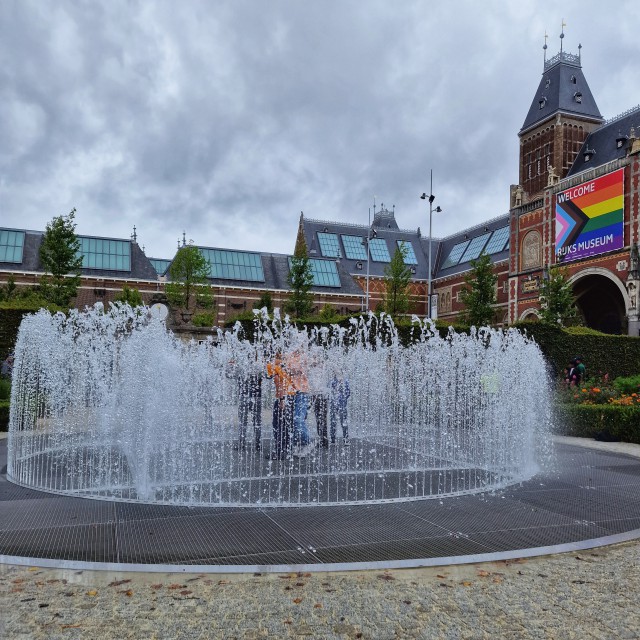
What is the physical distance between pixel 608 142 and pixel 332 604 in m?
41.9

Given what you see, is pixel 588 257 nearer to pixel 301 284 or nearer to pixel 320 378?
pixel 301 284

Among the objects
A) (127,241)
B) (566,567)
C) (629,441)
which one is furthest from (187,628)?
(127,241)

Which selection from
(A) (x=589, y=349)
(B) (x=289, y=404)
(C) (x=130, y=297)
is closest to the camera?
(B) (x=289, y=404)

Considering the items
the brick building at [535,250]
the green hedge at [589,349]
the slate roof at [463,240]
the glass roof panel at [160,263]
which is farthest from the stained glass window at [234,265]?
the green hedge at [589,349]

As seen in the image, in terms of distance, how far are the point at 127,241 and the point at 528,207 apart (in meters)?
29.6

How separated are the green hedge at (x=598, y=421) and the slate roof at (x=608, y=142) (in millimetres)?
26857

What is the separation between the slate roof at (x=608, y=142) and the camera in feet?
122

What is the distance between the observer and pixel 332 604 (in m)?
4.18

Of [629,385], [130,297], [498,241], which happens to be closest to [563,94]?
[498,241]

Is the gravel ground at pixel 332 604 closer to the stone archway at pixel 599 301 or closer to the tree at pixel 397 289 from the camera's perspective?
the stone archway at pixel 599 301

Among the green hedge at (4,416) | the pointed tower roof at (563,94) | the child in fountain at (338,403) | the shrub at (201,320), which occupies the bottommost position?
the green hedge at (4,416)

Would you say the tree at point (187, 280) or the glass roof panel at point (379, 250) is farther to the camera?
the glass roof panel at point (379, 250)

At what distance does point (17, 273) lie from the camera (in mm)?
40531

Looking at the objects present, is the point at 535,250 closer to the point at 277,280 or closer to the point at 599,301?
the point at 599,301
